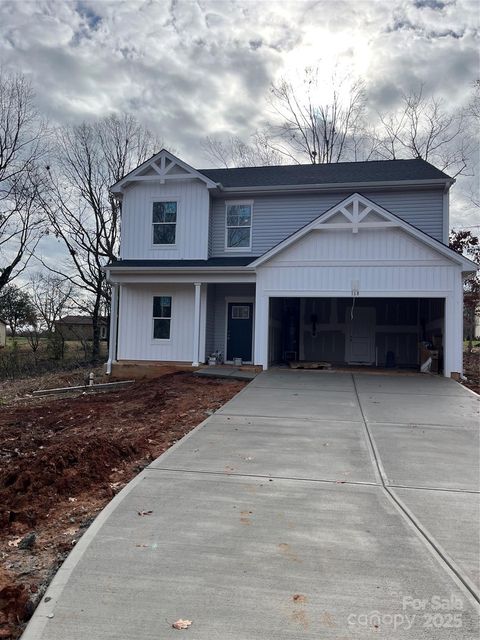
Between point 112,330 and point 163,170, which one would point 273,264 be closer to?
point 163,170

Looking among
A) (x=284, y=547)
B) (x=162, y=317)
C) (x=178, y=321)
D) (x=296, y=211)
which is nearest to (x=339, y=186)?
(x=296, y=211)

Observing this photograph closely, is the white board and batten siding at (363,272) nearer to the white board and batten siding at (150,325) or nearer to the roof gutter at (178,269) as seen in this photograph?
the roof gutter at (178,269)

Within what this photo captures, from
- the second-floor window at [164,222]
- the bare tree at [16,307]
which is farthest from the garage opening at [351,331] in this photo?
the bare tree at [16,307]

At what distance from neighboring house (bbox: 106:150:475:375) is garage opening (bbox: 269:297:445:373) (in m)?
0.04

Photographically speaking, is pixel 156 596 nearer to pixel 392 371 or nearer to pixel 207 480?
pixel 207 480

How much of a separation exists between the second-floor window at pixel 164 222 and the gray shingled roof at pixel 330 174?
6.79ft

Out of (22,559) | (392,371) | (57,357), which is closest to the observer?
(22,559)

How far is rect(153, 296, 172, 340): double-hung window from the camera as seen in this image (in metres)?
15.6

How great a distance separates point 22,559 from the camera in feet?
11.3

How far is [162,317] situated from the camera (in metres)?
15.6

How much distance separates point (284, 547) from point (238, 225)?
44.3 feet

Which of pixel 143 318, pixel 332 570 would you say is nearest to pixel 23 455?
pixel 332 570

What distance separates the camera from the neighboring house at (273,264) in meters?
13.3

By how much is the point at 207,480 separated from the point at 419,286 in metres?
9.82
